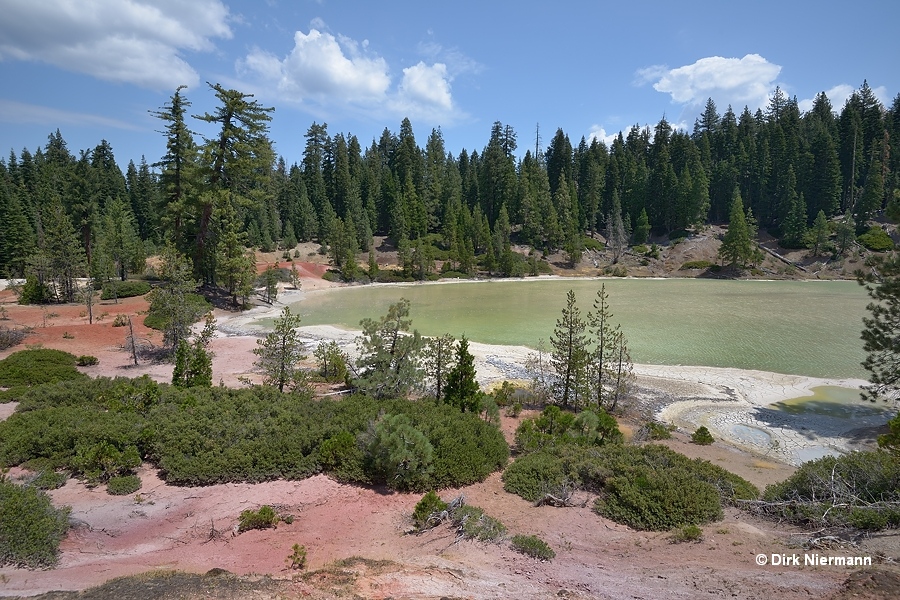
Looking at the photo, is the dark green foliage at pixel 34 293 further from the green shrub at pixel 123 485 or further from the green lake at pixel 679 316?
the green shrub at pixel 123 485

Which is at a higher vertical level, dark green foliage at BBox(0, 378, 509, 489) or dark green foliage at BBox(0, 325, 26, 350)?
dark green foliage at BBox(0, 325, 26, 350)

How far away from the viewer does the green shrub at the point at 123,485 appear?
28.8 feet

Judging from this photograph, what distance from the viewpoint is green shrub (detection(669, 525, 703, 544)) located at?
7150 mm

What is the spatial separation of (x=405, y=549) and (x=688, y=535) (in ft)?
14.2

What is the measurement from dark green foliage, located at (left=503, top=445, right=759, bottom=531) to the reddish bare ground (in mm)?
324

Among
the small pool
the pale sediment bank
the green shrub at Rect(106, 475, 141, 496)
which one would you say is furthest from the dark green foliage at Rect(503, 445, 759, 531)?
the small pool

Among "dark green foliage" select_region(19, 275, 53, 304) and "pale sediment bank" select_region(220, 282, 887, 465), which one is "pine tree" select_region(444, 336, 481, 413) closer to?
"pale sediment bank" select_region(220, 282, 887, 465)

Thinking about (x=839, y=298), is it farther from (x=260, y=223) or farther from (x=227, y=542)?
(x=260, y=223)

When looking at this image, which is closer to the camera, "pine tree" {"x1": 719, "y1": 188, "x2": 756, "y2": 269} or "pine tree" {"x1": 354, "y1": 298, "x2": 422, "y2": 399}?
"pine tree" {"x1": 354, "y1": 298, "x2": 422, "y2": 399}

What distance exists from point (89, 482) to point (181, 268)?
13.4 m

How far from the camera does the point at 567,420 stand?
13.2 m

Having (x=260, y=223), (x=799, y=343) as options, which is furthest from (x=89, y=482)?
(x=260, y=223)

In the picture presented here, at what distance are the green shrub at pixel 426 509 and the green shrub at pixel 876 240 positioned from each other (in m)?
81.7

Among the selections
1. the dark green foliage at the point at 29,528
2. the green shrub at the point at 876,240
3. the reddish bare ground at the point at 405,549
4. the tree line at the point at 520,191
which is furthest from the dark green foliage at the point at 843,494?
the green shrub at the point at 876,240
